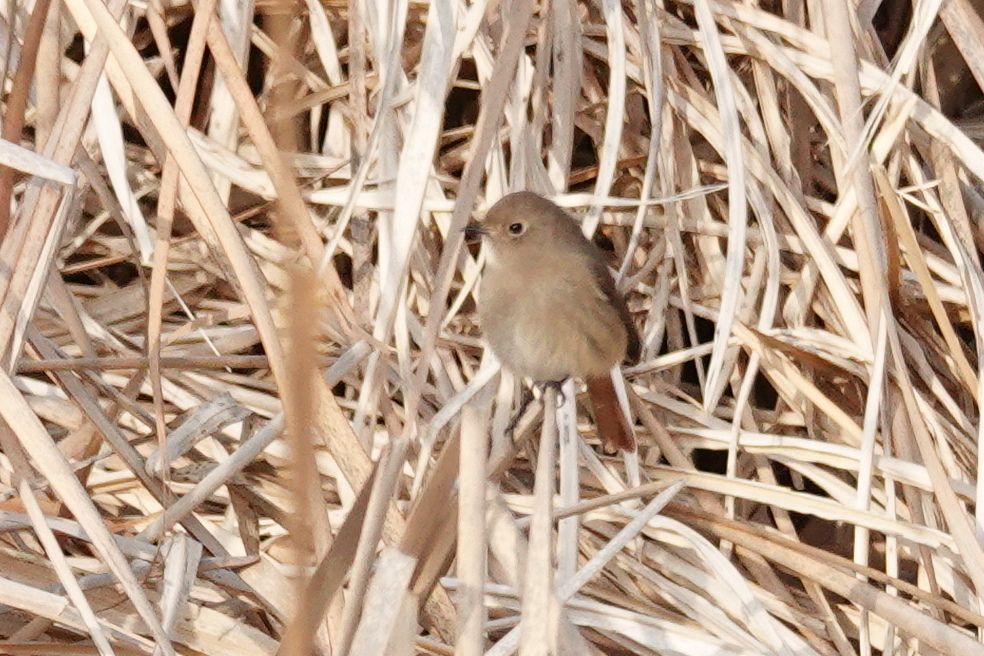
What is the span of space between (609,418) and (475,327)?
1.21ft

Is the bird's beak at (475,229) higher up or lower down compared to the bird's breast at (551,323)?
higher up

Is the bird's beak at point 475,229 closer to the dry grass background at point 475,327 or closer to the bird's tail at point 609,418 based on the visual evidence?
the dry grass background at point 475,327

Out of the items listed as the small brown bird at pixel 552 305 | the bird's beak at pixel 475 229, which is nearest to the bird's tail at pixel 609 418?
the small brown bird at pixel 552 305

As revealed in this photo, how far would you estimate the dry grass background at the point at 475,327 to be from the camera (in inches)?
72.9

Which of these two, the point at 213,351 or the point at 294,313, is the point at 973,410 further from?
the point at 294,313

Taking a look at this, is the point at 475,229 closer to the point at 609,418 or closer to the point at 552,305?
the point at 552,305

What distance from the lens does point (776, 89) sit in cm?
259

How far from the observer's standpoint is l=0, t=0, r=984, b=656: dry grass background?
1852mm

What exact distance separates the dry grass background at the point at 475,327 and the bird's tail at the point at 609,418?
0.17 ft

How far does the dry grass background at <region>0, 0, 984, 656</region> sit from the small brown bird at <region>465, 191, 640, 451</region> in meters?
0.07

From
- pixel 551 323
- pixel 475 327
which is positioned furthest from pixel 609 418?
pixel 475 327

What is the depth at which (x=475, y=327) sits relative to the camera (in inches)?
104

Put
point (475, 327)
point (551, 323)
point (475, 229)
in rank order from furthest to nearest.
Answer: point (475, 327) → point (551, 323) → point (475, 229)

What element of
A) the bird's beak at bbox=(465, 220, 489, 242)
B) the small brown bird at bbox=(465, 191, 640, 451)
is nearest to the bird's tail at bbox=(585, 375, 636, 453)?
the small brown bird at bbox=(465, 191, 640, 451)
